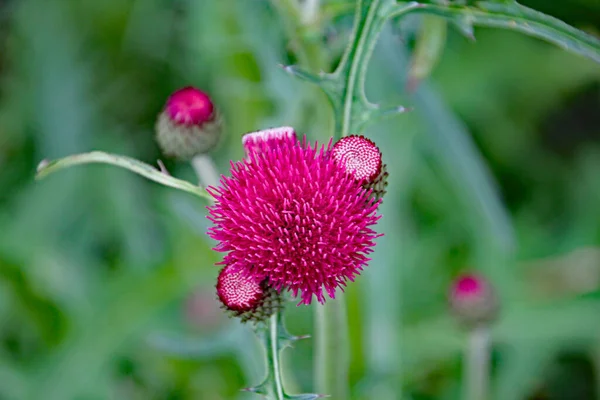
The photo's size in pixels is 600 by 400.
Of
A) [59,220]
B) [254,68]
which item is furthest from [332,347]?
[59,220]

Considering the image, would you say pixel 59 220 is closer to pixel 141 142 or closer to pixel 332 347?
pixel 141 142

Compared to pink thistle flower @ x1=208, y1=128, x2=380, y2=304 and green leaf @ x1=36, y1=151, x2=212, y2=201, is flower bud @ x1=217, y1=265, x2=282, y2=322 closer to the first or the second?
pink thistle flower @ x1=208, y1=128, x2=380, y2=304

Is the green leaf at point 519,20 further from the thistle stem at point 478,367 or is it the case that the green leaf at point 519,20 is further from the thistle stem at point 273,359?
the thistle stem at point 478,367

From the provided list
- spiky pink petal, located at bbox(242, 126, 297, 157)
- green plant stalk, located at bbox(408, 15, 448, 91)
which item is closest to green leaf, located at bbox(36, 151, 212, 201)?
spiky pink petal, located at bbox(242, 126, 297, 157)

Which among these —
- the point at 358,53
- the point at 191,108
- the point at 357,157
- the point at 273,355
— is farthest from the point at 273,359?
the point at 191,108

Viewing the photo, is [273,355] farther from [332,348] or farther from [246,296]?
[332,348]

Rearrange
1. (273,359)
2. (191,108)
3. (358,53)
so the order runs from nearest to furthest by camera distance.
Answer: (273,359) → (358,53) → (191,108)

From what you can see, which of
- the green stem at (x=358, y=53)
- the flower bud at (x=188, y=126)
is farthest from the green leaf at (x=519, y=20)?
the flower bud at (x=188, y=126)
